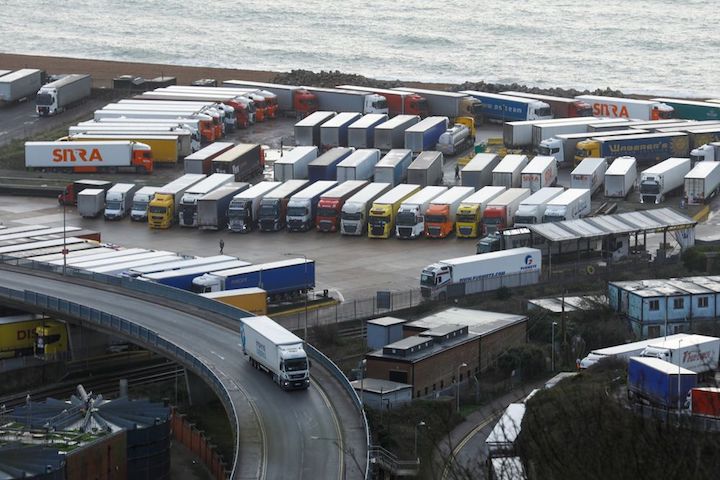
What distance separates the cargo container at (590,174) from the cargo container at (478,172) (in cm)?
280

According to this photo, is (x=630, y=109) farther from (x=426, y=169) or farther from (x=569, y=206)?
(x=569, y=206)

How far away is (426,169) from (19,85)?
80.7 ft

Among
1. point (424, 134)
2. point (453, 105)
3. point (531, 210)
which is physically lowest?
point (531, 210)

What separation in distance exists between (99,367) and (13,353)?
83.6 inches

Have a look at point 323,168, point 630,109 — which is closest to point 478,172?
point 323,168

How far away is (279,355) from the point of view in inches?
1342

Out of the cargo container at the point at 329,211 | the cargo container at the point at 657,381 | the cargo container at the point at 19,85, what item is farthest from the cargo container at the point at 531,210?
the cargo container at the point at 19,85

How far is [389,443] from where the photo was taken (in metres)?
33.4

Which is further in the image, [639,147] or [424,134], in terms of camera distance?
[424,134]

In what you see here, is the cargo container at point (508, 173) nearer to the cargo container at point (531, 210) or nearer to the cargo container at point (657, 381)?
the cargo container at point (531, 210)

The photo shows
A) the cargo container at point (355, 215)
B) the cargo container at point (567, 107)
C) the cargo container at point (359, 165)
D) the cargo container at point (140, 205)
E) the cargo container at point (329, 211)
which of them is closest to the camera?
the cargo container at point (355, 215)

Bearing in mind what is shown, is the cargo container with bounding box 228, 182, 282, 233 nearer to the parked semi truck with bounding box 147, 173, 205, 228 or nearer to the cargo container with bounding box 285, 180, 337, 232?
the cargo container with bounding box 285, 180, 337, 232

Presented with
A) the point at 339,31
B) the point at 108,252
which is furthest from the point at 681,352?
the point at 339,31

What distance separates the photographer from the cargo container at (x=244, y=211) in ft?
174
